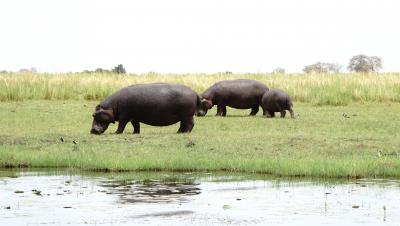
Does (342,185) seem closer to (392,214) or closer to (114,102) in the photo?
(392,214)

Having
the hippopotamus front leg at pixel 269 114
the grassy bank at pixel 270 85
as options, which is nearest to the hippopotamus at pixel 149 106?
the hippopotamus front leg at pixel 269 114

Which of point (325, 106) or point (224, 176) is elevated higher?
point (325, 106)

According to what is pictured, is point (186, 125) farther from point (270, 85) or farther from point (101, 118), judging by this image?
point (270, 85)

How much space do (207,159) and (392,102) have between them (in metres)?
15.6

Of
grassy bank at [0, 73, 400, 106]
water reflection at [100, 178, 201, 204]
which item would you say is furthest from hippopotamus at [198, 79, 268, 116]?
water reflection at [100, 178, 201, 204]

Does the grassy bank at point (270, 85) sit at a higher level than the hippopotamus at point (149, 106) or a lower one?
higher

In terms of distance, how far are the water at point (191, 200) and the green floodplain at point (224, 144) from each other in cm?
67

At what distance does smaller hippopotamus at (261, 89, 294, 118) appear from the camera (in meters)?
24.5

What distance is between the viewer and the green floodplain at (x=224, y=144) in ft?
46.0

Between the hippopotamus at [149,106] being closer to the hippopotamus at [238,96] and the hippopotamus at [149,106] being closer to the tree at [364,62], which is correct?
the hippopotamus at [238,96]

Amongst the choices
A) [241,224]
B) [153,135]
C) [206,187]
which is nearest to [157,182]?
[206,187]

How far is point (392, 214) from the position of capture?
9.88m

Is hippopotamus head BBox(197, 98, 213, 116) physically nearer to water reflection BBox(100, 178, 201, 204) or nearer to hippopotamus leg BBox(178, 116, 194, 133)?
hippopotamus leg BBox(178, 116, 194, 133)

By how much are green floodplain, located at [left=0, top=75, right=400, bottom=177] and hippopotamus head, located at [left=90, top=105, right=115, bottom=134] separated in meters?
0.22
